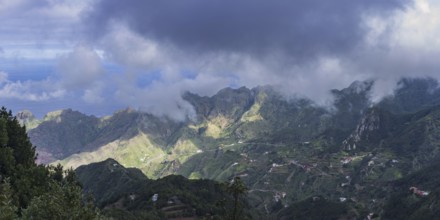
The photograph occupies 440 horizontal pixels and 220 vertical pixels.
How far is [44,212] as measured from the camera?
265 feet

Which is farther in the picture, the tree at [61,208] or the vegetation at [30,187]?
the vegetation at [30,187]

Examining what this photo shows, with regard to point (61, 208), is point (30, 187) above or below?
above

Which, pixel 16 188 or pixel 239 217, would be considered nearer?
pixel 239 217

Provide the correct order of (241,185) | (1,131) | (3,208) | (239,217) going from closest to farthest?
(3,208), (241,185), (239,217), (1,131)

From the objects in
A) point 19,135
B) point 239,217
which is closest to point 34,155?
point 19,135

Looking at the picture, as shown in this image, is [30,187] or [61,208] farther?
[30,187]

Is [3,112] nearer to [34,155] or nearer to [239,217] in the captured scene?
[34,155]

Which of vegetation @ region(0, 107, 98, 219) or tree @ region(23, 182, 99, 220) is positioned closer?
tree @ region(23, 182, 99, 220)

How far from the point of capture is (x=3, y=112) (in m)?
166

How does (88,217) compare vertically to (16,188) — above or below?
below

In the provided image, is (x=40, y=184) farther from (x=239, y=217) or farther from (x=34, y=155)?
(x=239, y=217)

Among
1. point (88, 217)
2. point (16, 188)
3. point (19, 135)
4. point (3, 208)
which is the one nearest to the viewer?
point (3, 208)

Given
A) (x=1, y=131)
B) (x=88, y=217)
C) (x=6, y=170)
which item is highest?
(x=1, y=131)

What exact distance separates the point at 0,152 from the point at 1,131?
9.35m
